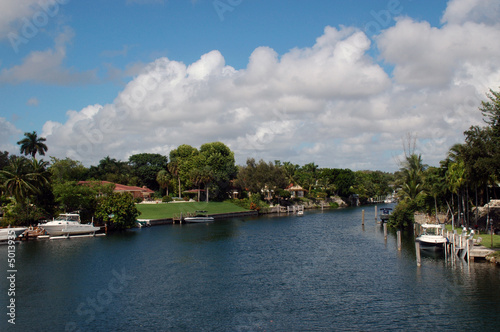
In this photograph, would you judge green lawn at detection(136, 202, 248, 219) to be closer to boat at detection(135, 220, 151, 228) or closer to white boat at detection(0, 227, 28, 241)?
boat at detection(135, 220, 151, 228)

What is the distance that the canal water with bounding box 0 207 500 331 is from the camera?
2616cm

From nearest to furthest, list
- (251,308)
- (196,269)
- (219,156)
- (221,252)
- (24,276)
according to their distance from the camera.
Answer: (251,308), (24,276), (196,269), (221,252), (219,156)

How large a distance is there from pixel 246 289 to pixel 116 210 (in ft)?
151

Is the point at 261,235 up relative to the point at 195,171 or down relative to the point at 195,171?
down

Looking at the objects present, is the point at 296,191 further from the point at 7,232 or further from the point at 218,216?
the point at 7,232

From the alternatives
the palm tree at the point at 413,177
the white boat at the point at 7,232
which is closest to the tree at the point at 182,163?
the white boat at the point at 7,232

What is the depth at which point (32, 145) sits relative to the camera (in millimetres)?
93312

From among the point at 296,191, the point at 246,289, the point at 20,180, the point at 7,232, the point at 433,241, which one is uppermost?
the point at 20,180

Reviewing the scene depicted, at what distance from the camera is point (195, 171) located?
115250 mm

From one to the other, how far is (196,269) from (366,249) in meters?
22.7

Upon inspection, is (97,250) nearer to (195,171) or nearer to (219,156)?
(195,171)

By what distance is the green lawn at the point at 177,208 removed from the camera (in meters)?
92.1

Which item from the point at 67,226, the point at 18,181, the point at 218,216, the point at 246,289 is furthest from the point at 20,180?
the point at 218,216

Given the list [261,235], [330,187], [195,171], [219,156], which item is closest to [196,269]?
[261,235]
